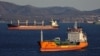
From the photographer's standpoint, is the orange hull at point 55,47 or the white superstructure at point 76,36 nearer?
the orange hull at point 55,47

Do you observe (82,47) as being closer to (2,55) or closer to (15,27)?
(2,55)

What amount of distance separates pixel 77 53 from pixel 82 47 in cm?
479

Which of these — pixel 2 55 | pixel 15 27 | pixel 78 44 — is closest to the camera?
pixel 2 55

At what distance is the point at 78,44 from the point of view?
248ft

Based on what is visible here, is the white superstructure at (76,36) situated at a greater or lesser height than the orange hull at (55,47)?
greater

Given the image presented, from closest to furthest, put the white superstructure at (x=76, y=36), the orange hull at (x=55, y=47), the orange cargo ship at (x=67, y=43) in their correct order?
the orange hull at (x=55, y=47) < the orange cargo ship at (x=67, y=43) < the white superstructure at (x=76, y=36)

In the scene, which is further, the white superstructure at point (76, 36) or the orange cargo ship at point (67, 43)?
the white superstructure at point (76, 36)

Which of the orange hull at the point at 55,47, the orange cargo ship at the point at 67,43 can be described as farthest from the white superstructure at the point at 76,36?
the orange hull at the point at 55,47

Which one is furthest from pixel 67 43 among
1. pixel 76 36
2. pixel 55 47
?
pixel 76 36

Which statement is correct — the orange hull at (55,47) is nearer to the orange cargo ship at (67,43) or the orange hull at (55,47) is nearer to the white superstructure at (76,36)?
the orange cargo ship at (67,43)

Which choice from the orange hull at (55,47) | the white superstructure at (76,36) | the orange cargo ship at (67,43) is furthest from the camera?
the white superstructure at (76,36)

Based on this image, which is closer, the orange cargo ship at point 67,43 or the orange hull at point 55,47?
the orange hull at point 55,47

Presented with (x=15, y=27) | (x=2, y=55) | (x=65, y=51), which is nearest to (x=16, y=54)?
(x=2, y=55)

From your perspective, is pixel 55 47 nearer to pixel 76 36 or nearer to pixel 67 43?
pixel 67 43
